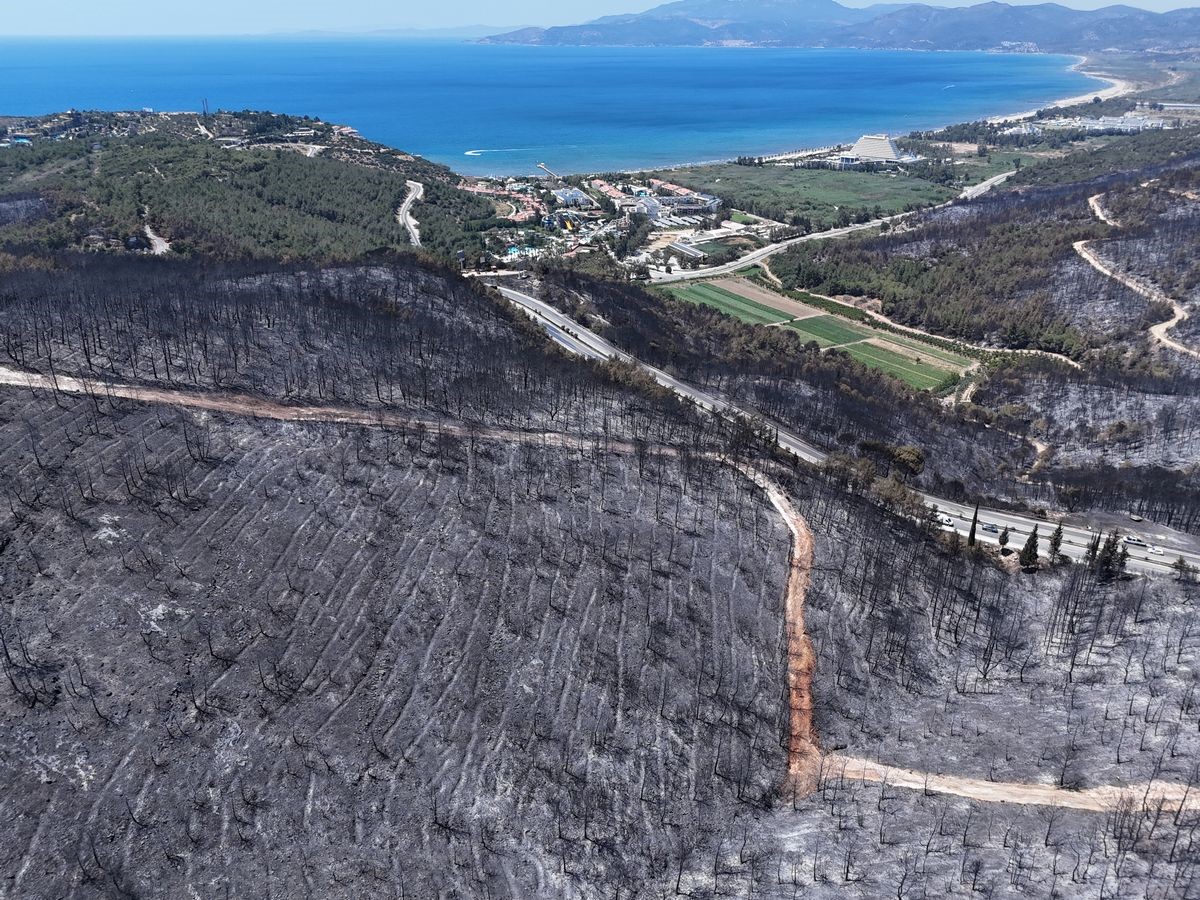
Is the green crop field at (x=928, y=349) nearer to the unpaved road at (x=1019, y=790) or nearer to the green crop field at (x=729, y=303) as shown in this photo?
the green crop field at (x=729, y=303)

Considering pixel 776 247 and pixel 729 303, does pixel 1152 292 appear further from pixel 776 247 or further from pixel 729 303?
pixel 776 247

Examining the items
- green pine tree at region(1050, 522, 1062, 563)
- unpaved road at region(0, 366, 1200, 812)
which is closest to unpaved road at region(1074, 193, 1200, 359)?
green pine tree at region(1050, 522, 1062, 563)

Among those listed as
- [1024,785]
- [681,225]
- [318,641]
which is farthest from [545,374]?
[681,225]

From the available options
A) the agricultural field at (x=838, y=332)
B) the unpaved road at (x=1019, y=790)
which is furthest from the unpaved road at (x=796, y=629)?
the agricultural field at (x=838, y=332)

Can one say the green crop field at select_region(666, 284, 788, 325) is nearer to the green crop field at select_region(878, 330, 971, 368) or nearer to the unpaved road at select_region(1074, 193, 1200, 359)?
the green crop field at select_region(878, 330, 971, 368)

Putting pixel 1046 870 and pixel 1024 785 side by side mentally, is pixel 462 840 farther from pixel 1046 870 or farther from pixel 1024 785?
pixel 1024 785

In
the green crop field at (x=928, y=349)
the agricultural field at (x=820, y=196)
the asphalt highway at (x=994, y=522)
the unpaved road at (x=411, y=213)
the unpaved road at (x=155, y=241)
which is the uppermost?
the agricultural field at (x=820, y=196)
